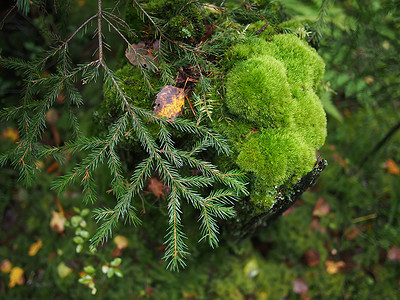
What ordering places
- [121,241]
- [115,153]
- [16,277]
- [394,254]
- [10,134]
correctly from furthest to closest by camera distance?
[10,134] < [394,254] < [16,277] < [121,241] < [115,153]

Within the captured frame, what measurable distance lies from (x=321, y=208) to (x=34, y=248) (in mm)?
3808

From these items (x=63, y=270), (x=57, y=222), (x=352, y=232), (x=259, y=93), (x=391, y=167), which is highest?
(x=259, y=93)

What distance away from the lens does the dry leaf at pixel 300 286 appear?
2.99 m

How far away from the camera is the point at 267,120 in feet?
5.30

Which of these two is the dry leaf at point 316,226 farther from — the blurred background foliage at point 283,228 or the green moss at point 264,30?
the green moss at point 264,30

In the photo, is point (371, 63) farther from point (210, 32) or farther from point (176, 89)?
point (176, 89)

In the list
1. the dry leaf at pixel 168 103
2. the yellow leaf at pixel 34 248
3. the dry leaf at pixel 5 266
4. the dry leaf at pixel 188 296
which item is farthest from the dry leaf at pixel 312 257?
the dry leaf at pixel 5 266

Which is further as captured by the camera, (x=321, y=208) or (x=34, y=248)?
(x=321, y=208)

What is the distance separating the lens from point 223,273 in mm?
2832

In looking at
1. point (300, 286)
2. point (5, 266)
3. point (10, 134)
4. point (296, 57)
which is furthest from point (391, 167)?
point (10, 134)

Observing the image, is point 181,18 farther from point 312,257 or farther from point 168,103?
point 312,257

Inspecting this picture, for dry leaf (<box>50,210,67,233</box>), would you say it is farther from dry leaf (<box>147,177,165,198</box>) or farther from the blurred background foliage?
dry leaf (<box>147,177,165,198</box>)

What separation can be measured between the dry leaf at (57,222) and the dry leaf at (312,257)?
3.08 m

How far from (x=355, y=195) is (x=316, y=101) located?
2.36m
